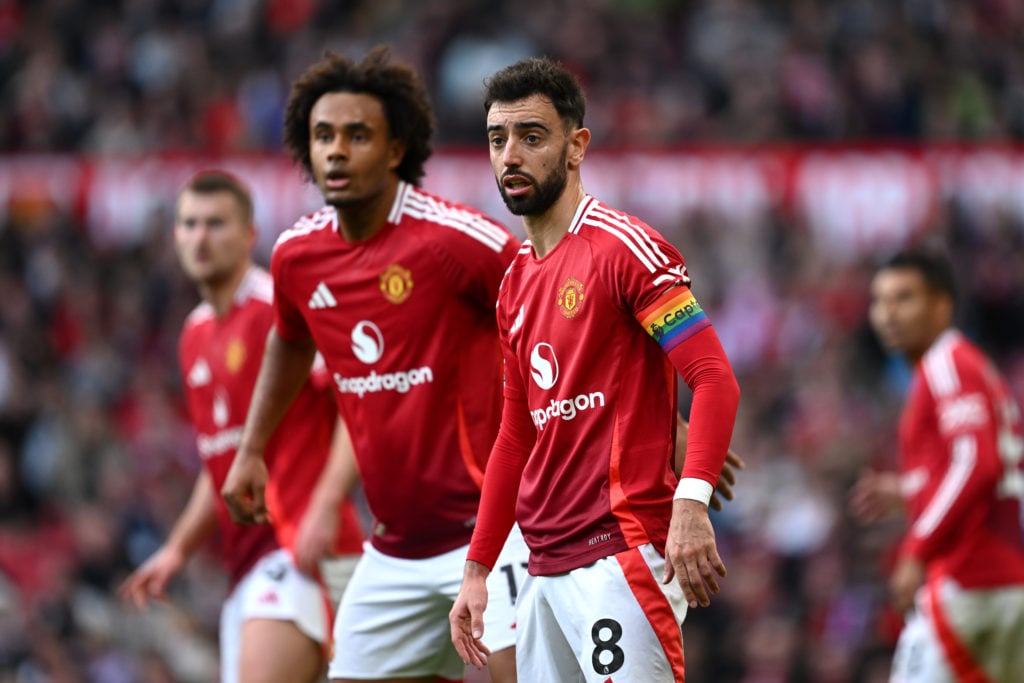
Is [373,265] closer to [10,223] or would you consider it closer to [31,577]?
[31,577]

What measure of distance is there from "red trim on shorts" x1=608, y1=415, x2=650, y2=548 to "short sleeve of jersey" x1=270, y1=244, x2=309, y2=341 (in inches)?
68.5

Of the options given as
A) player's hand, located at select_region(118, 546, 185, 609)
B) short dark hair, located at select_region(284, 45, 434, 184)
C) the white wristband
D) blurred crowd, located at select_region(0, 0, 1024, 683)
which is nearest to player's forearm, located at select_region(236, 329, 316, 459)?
short dark hair, located at select_region(284, 45, 434, 184)

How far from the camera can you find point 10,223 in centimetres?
1666

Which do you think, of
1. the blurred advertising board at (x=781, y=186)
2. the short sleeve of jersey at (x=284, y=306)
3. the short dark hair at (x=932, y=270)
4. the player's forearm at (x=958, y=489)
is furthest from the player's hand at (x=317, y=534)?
the blurred advertising board at (x=781, y=186)

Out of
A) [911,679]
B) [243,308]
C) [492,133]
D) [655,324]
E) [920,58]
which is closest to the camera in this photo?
[655,324]

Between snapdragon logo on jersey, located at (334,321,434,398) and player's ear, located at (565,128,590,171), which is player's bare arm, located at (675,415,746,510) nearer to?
player's ear, located at (565,128,590,171)

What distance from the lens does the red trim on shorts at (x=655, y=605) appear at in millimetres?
4617

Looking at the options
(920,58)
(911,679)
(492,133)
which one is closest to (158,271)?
(920,58)

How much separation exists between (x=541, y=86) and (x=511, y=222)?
384 inches

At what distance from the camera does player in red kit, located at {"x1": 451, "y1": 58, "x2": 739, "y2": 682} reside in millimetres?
4602

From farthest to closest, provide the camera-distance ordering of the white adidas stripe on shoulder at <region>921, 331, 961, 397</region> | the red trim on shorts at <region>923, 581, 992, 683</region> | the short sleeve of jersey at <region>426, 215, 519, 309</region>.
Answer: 1. the white adidas stripe on shoulder at <region>921, 331, 961, 397</region>
2. the red trim on shorts at <region>923, 581, 992, 683</region>
3. the short sleeve of jersey at <region>426, 215, 519, 309</region>

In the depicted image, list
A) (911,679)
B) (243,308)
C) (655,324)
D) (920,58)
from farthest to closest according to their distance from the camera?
(920,58) → (911,679) → (243,308) → (655,324)

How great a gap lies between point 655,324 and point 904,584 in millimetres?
3431

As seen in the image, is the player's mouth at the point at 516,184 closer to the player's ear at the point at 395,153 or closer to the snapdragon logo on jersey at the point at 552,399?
the snapdragon logo on jersey at the point at 552,399
